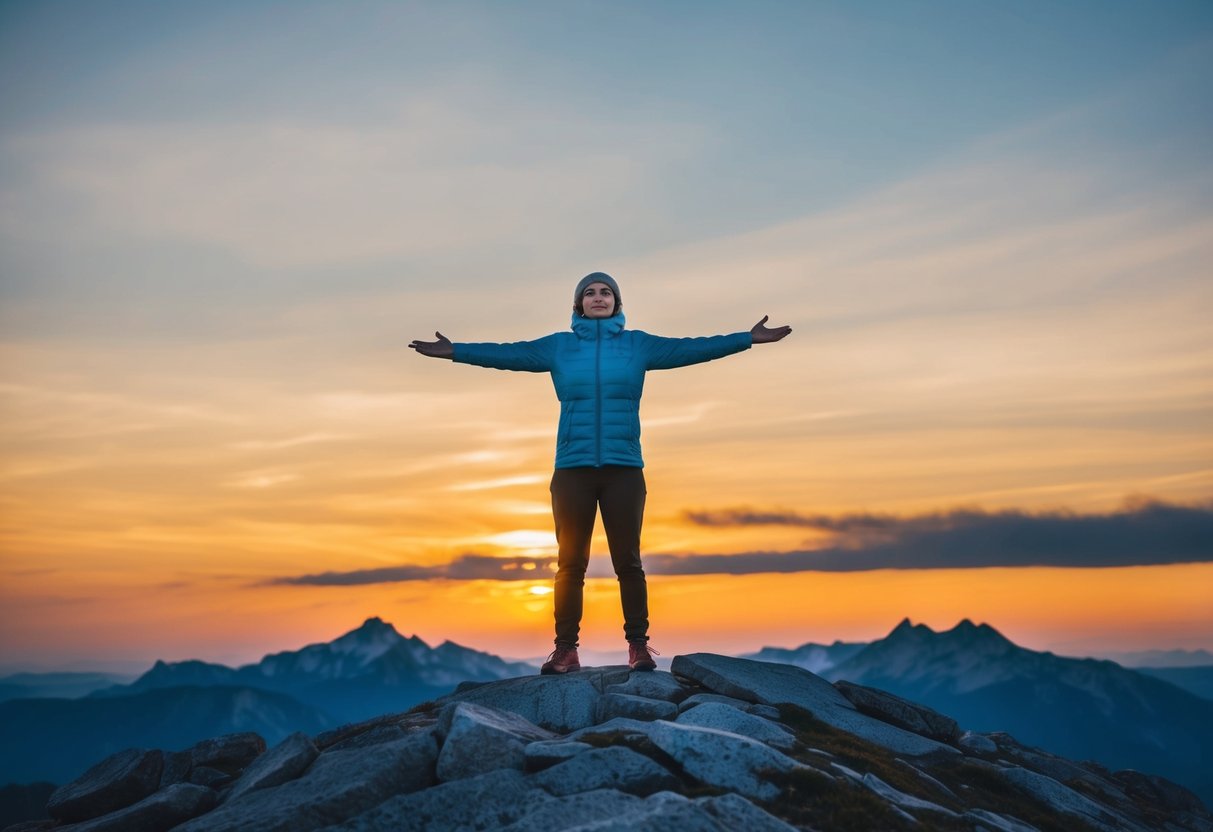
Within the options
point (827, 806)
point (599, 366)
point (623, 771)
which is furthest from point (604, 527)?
point (827, 806)

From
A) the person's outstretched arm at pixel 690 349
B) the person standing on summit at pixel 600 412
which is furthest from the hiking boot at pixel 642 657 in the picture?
the person's outstretched arm at pixel 690 349

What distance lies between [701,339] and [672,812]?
29.3ft

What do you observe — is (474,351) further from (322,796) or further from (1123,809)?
(1123,809)

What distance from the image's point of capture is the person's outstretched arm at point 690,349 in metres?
17.0

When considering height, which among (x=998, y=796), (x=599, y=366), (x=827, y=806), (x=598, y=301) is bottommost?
(x=998, y=796)

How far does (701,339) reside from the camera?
17172mm

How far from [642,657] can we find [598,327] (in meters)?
5.64

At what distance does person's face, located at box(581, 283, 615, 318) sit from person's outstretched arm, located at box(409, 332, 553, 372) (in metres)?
0.88

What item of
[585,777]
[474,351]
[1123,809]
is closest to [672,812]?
[585,777]

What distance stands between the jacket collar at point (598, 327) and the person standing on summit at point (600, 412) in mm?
17

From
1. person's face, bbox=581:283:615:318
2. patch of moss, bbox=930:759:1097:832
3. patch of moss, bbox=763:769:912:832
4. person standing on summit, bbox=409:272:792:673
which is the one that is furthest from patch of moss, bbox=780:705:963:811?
person's face, bbox=581:283:615:318

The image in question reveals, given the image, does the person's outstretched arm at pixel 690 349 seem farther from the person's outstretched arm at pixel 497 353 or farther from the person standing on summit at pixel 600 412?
Result: the person's outstretched arm at pixel 497 353

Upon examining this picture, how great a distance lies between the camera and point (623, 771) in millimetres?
11703

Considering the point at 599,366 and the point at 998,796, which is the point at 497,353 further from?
the point at 998,796
